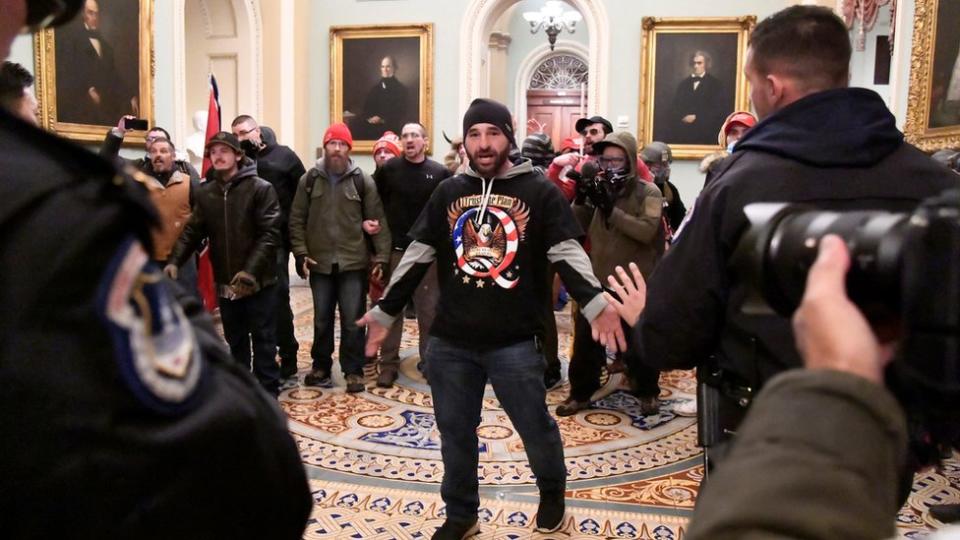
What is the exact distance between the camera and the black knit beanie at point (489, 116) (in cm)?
323

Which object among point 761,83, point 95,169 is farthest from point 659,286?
point 95,169

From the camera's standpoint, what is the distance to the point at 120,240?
78 centimetres

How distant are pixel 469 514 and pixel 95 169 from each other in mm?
2595

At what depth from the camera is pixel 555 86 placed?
18.4m

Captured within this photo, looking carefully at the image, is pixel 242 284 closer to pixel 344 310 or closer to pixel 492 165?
pixel 344 310

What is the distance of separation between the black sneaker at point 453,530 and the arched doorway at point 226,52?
833cm

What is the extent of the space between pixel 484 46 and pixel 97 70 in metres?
5.75

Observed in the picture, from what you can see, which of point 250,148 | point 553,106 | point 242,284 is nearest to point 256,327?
point 242,284

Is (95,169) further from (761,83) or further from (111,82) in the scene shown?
(111,82)

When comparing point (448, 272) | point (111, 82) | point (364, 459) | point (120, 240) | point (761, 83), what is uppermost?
point (111, 82)

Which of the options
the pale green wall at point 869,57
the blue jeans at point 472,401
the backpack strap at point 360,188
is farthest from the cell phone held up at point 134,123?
the pale green wall at point 869,57

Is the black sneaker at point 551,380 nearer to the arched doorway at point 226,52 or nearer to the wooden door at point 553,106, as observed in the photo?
the arched doorway at point 226,52

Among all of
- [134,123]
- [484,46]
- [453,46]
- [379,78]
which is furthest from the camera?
[484,46]

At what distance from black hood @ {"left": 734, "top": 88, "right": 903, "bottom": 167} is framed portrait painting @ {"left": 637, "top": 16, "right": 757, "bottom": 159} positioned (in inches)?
356
